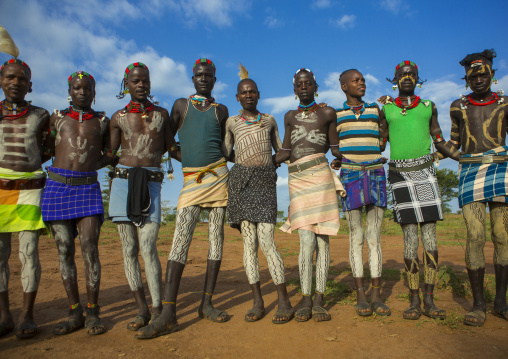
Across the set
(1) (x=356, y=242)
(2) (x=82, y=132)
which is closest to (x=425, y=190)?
(1) (x=356, y=242)

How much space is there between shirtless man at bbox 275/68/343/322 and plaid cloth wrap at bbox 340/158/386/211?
147 millimetres

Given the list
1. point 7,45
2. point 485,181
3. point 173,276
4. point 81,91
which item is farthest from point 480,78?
point 7,45

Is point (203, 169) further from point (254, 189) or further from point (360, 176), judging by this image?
point (360, 176)

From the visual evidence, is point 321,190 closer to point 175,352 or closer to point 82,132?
point 175,352

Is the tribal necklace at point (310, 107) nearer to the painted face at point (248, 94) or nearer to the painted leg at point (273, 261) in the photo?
the painted face at point (248, 94)

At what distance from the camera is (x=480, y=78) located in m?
4.24

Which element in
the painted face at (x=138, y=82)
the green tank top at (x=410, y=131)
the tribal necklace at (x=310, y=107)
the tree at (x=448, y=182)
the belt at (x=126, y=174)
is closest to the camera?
the belt at (x=126, y=174)

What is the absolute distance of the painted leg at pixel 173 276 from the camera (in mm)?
3652

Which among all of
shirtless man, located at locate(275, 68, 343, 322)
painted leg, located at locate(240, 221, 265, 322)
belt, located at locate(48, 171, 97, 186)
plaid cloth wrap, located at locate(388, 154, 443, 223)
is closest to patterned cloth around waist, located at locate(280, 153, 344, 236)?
shirtless man, located at locate(275, 68, 343, 322)

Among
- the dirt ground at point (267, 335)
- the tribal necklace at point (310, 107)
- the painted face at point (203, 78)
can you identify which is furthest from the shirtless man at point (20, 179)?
the tribal necklace at point (310, 107)

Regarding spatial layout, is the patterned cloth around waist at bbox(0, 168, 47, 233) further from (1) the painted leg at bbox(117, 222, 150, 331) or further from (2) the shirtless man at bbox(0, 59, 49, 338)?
(1) the painted leg at bbox(117, 222, 150, 331)

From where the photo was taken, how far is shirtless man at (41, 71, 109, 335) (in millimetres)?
4023

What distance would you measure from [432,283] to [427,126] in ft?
5.76

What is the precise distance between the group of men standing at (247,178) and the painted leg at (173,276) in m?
0.01
